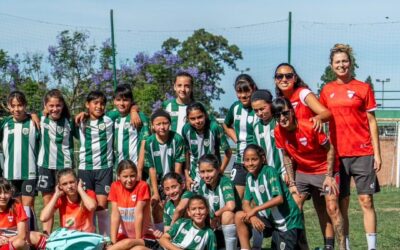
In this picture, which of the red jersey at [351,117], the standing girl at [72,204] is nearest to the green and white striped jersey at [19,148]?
the standing girl at [72,204]

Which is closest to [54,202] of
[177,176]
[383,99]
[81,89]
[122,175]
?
[122,175]

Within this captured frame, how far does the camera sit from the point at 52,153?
879 centimetres

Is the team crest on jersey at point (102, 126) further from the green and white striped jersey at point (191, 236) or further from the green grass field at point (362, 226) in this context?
the green grass field at point (362, 226)

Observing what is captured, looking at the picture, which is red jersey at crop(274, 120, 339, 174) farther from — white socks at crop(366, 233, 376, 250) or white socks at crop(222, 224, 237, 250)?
white socks at crop(222, 224, 237, 250)

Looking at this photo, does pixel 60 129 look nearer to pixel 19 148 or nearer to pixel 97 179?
pixel 19 148

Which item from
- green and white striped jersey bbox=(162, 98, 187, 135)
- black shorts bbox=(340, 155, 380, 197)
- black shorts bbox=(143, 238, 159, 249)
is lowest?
black shorts bbox=(143, 238, 159, 249)

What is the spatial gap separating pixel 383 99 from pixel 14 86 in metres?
7.78

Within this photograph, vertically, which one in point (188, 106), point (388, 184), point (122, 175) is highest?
point (188, 106)

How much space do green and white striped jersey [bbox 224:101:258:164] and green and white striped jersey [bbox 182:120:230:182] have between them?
18 cm

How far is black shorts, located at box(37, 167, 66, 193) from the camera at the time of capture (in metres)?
8.79

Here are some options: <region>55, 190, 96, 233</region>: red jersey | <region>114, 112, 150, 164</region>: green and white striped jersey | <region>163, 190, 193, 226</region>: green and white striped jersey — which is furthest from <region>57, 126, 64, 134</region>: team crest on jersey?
<region>163, 190, 193, 226</region>: green and white striped jersey

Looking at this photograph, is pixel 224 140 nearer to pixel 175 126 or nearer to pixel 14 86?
pixel 175 126

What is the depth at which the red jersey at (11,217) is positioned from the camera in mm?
7742

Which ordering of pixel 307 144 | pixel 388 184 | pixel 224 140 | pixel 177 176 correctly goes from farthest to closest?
pixel 388 184 → pixel 224 140 → pixel 177 176 → pixel 307 144
